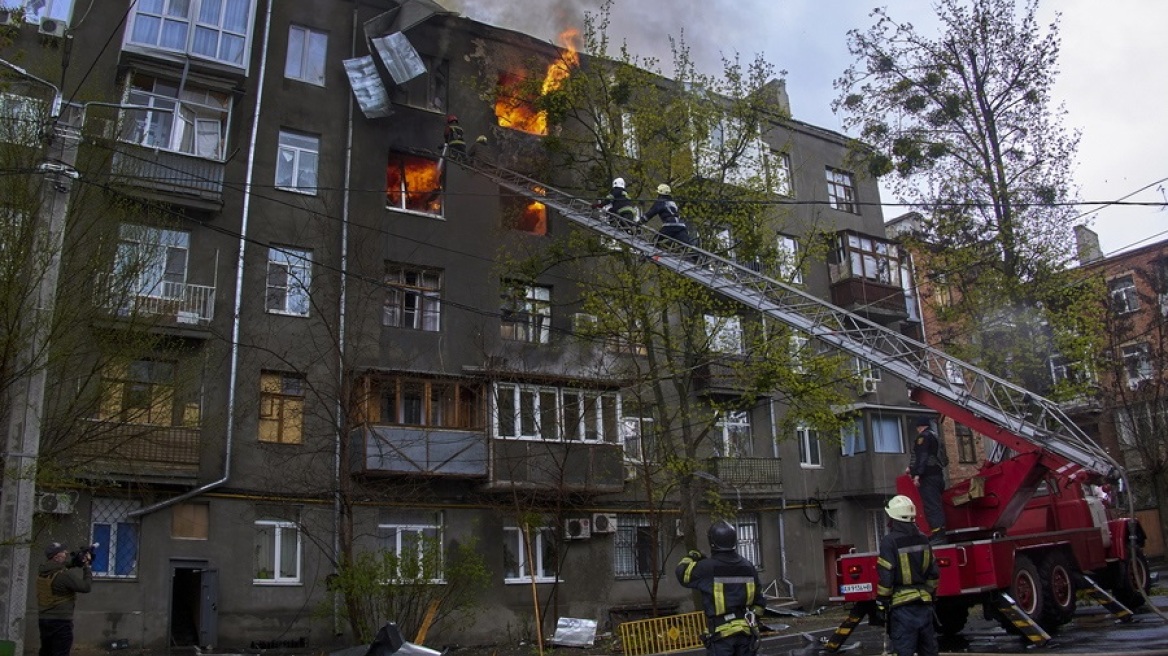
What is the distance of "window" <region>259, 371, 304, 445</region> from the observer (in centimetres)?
2181

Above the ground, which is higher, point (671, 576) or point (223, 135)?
point (223, 135)

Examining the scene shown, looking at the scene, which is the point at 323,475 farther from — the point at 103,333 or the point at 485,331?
the point at 103,333

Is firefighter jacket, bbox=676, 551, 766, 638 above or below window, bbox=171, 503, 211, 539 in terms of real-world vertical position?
below

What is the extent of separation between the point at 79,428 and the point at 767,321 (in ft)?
49.6

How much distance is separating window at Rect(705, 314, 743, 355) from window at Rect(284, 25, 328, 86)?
Result: 38.7 feet

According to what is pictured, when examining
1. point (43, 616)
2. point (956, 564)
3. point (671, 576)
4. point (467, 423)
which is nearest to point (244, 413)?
point (467, 423)

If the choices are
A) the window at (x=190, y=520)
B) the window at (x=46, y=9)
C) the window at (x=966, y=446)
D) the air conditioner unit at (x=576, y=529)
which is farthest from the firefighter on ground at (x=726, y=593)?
the window at (x=966, y=446)

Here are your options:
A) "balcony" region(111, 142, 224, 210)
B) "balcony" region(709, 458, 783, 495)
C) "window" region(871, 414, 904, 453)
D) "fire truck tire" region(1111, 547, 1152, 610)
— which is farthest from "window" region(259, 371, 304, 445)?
"window" region(871, 414, 904, 453)

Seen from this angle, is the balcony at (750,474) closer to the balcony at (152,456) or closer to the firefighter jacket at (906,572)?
the balcony at (152,456)

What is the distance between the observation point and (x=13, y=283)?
36.4ft

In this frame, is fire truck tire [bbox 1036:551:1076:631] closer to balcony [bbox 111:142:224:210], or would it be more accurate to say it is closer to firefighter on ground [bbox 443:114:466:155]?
firefighter on ground [bbox 443:114:466:155]

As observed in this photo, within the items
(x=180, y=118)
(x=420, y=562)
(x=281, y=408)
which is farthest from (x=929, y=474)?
(x=180, y=118)

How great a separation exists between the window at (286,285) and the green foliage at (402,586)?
6.23 metres

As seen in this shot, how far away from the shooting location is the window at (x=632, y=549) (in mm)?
25891
